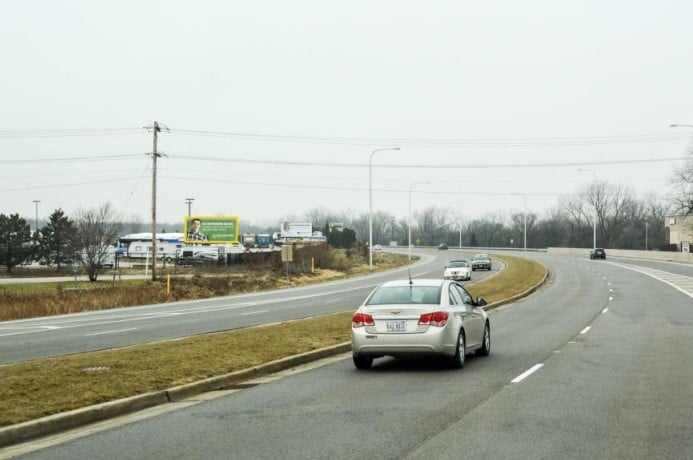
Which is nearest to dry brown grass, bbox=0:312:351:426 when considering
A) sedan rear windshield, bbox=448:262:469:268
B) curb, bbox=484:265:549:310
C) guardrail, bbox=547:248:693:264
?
curb, bbox=484:265:549:310

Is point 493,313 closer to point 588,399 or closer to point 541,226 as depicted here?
point 588,399

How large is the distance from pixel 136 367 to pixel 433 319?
15.9ft

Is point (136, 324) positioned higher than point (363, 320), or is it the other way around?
point (363, 320)

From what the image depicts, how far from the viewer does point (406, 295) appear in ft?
47.3

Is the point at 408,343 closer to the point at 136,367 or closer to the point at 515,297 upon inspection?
the point at 136,367

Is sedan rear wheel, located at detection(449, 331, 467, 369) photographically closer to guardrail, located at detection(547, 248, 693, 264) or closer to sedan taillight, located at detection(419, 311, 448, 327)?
sedan taillight, located at detection(419, 311, 448, 327)

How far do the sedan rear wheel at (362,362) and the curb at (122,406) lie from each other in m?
1.37

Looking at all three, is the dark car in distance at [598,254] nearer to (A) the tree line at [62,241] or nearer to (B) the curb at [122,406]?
(A) the tree line at [62,241]

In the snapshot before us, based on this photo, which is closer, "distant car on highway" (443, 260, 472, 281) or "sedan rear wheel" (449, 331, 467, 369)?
"sedan rear wheel" (449, 331, 467, 369)

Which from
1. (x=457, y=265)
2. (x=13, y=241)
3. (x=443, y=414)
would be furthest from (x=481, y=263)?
(x=443, y=414)

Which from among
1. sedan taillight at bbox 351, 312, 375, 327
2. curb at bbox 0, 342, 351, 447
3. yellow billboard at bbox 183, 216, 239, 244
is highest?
yellow billboard at bbox 183, 216, 239, 244

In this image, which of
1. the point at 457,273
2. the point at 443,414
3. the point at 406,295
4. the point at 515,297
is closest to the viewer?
the point at 443,414

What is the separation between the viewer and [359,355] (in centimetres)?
1405

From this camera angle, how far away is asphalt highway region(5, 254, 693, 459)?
26.0 ft
